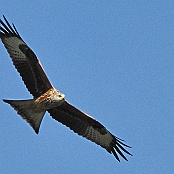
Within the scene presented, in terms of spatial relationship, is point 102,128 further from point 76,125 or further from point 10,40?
point 10,40

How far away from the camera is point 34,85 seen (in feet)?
50.2

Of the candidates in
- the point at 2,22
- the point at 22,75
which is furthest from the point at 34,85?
the point at 2,22

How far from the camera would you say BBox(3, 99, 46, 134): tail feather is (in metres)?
15.0

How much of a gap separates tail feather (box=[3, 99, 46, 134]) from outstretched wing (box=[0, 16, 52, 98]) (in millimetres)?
316

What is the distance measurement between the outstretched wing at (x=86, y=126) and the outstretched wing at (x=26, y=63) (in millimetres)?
774

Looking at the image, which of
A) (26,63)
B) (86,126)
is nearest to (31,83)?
(26,63)

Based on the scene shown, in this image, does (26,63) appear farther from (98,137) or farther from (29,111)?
(98,137)

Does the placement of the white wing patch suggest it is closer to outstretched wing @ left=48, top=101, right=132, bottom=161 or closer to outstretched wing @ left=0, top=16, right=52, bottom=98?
outstretched wing @ left=48, top=101, right=132, bottom=161

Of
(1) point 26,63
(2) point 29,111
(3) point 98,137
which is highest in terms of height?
(1) point 26,63

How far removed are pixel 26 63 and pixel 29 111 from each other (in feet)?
3.39

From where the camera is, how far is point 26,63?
1530cm

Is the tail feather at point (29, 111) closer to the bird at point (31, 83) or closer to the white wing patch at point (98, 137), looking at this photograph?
the bird at point (31, 83)

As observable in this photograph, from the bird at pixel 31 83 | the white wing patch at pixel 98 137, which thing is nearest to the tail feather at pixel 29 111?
the bird at pixel 31 83

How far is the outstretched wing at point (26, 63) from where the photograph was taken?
15.2m
